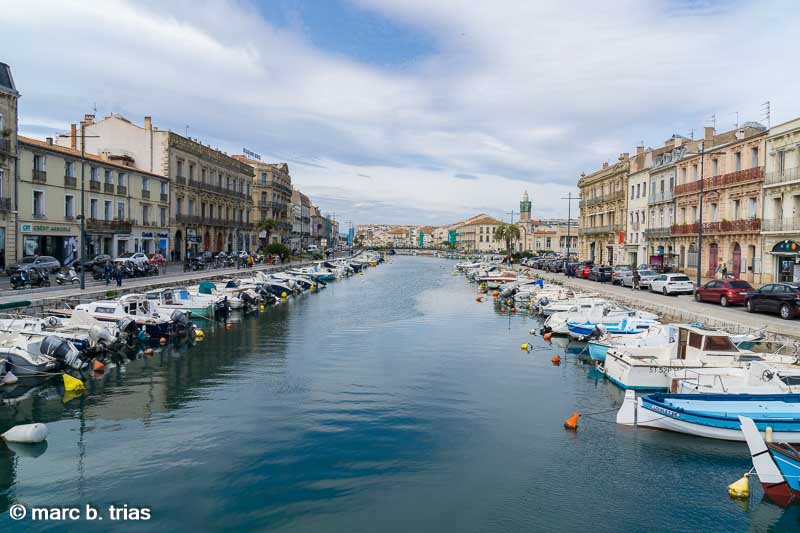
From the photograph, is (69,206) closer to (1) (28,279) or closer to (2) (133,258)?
(2) (133,258)

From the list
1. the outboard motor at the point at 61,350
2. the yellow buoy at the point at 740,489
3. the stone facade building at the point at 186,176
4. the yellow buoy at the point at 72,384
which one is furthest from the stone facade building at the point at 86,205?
the yellow buoy at the point at 740,489

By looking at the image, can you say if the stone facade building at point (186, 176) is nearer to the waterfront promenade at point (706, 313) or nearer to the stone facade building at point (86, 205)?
the stone facade building at point (86, 205)

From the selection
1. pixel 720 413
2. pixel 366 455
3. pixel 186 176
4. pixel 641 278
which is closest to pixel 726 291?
pixel 641 278

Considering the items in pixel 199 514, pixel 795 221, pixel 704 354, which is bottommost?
pixel 199 514

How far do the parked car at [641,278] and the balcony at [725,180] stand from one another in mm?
8635

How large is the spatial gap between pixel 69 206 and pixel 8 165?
24.5 ft

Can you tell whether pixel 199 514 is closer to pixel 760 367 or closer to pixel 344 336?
pixel 760 367

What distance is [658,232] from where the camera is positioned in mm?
56625

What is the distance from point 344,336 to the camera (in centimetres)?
2977

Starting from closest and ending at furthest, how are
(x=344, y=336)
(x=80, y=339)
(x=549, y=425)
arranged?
(x=549, y=425)
(x=80, y=339)
(x=344, y=336)

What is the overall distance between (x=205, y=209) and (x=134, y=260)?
28274mm

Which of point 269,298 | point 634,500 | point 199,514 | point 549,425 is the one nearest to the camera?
point 199,514

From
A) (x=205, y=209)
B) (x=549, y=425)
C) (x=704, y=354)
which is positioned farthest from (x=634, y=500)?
(x=205, y=209)

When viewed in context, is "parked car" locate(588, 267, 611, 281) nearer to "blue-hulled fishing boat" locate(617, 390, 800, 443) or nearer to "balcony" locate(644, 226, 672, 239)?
"balcony" locate(644, 226, 672, 239)
